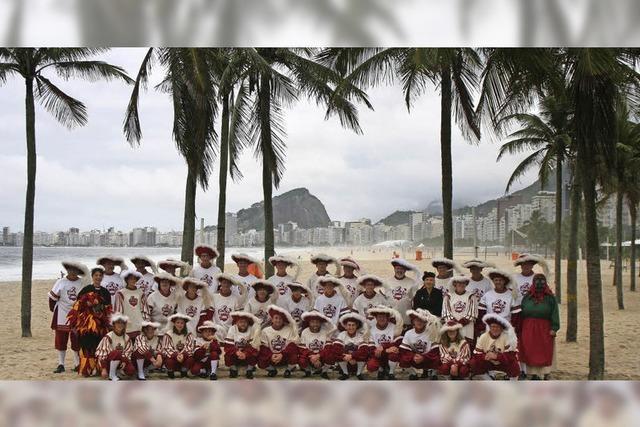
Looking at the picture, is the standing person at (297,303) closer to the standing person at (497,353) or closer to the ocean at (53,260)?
the standing person at (497,353)

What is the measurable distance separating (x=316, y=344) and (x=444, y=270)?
1669 millimetres

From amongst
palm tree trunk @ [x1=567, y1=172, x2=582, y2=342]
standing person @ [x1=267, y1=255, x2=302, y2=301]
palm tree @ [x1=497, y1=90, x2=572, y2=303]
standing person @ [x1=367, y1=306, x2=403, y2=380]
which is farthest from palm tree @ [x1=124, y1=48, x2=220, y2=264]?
palm tree trunk @ [x1=567, y1=172, x2=582, y2=342]

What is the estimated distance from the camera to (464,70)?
1035 centimetres

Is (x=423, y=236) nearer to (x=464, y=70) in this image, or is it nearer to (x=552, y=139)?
(x=552, y=139)

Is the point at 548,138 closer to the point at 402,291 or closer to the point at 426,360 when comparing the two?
the point at 402,291

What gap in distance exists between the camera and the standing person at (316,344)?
315 inches

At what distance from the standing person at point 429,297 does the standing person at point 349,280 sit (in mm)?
673

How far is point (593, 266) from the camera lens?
27.4 feet

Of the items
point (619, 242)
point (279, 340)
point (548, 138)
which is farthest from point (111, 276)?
point (619, 242)

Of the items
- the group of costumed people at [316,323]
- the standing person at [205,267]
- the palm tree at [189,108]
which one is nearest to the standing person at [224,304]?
the group of costumed people at [316,323]

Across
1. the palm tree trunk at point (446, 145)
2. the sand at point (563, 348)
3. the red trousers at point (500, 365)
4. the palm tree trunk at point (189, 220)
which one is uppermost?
the palm tree trunk at point (446, 145)

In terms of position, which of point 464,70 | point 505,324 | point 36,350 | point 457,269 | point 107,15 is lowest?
point 36,350

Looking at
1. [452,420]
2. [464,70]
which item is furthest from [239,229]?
[452,420]

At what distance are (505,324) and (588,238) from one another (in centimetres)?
145
